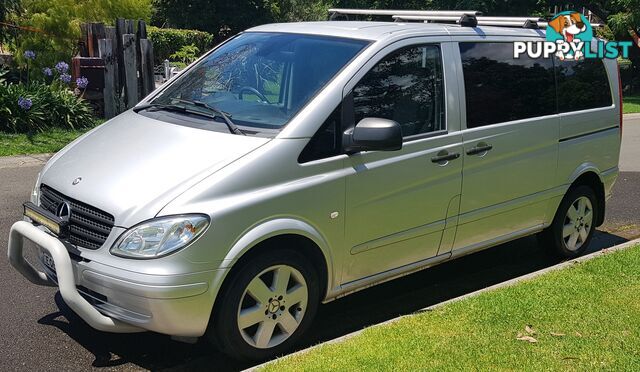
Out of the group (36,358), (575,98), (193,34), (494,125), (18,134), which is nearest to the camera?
(36,358)

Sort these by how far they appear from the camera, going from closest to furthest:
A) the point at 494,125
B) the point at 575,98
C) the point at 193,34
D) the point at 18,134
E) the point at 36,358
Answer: the point at 36,358 → the point at 494,125 → the point at 575,98 → the point at 18,134 → the point at 193,34

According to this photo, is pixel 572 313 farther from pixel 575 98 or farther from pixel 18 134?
pixel 18 134

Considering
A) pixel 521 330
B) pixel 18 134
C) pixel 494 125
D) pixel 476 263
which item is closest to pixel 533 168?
pixel 494 125

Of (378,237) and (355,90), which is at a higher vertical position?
(355,90)

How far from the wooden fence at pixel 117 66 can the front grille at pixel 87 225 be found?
933 cm

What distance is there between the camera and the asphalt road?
13.6ft

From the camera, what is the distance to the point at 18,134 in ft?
36.9

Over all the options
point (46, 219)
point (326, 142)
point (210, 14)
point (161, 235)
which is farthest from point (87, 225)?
point (210, 14)

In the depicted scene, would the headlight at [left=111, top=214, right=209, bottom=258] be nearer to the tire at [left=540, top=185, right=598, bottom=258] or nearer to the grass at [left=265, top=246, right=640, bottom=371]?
the grass at [left=265, top=246, right=640, bottom=371]

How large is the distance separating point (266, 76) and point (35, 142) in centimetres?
746

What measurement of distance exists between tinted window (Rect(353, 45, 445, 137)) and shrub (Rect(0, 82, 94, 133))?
8.35 m

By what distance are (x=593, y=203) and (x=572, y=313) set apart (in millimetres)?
2155

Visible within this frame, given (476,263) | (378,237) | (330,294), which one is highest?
(378,237)

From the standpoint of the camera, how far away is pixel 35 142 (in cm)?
1091
